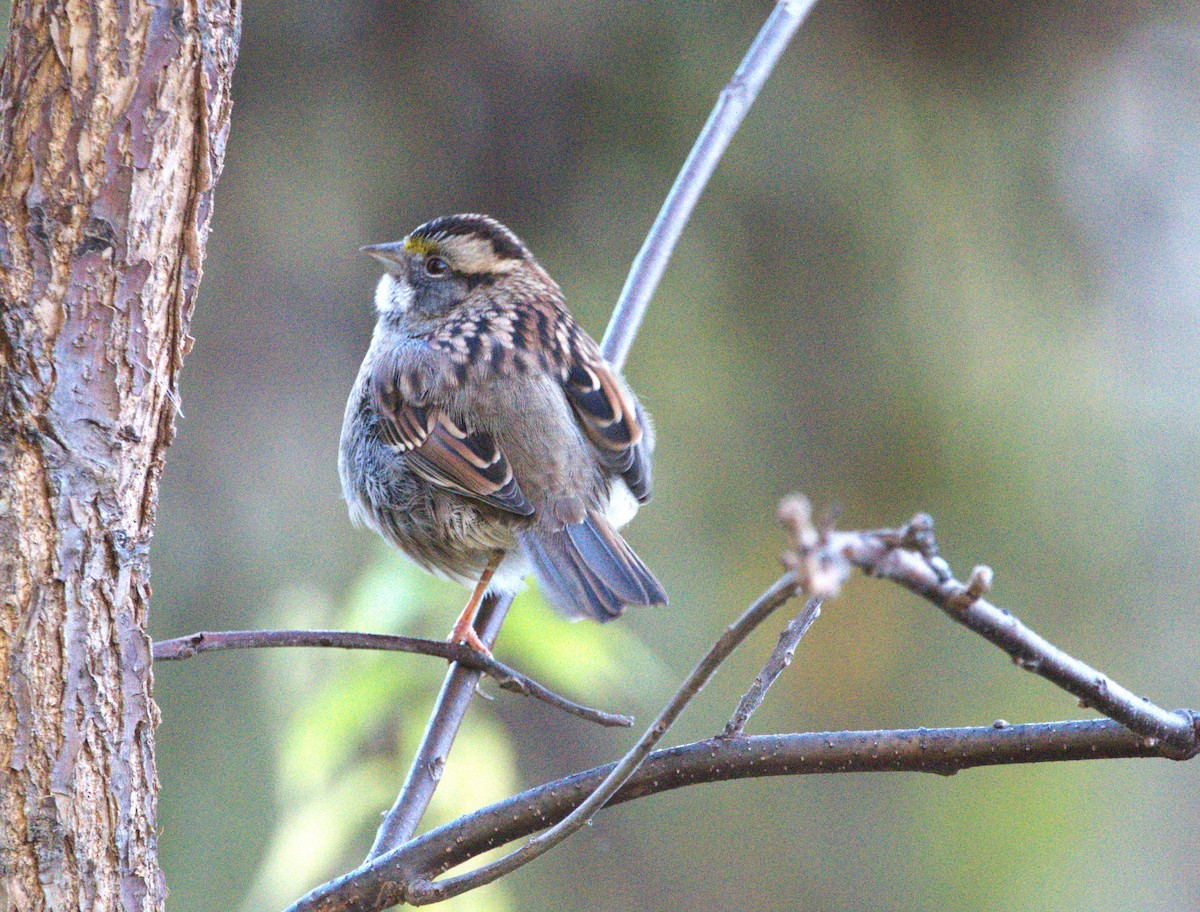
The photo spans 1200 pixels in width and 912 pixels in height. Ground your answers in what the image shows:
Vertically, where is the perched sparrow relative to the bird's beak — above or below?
below

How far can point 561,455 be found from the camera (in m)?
3.04

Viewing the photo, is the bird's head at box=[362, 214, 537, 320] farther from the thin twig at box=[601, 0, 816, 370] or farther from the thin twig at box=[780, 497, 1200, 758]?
the thin twig at box=[780, 497, 1200, 758]

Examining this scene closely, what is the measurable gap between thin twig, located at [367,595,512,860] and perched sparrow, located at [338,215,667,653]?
0.46 m

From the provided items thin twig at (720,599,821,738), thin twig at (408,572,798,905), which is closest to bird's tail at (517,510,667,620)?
thin twig at (720,599,821,738)

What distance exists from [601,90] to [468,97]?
0.56 metres

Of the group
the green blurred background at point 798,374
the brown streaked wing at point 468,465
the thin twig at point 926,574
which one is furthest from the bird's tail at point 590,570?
the green blurred background at point 798,374

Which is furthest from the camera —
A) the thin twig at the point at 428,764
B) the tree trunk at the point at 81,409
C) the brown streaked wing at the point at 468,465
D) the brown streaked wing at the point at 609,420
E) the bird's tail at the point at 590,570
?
the brown streaked wing at the point at 609,420

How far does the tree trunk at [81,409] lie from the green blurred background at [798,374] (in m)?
3.15

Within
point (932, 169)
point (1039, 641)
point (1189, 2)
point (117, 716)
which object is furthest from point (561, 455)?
point (1189, 2)

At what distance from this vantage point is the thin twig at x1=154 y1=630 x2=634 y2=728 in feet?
5.63

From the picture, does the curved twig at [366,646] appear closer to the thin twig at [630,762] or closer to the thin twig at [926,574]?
the thin twig at [630,762]

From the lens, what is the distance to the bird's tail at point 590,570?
257 cm

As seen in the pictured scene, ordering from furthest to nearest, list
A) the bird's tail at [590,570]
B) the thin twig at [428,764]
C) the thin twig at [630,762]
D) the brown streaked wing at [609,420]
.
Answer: the brown streaked wing at [609,420] < the bird's tail at [590,570] < the thin twig at [428,764] < the thin twig at [630,762]

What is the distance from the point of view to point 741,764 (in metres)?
1.70
